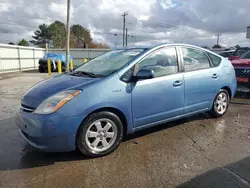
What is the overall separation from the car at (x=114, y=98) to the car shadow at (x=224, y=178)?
1220mm

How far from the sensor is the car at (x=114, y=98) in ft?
10.1

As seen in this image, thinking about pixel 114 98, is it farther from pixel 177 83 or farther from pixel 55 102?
pixel 177 83

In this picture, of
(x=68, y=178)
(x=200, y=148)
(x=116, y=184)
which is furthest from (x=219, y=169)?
(x=68, y=178)

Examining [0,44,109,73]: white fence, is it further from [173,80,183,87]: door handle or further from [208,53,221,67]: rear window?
[173,80,183,87]: door handle

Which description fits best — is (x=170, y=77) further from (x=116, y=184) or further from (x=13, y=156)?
(x=13, y=156)

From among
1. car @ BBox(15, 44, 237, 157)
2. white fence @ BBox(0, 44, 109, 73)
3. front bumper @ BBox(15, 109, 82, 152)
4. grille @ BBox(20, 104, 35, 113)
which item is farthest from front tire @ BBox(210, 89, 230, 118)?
white fence @ BBox(0, 44, 109, 73)

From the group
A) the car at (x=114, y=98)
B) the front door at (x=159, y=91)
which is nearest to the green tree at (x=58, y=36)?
the car at (x=114, y=98)

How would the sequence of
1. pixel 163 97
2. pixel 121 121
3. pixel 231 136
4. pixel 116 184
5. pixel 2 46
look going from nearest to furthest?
pixel 116 184, pixel 121 121, pixel 163 97, pixel 231 136, pixel 2 46

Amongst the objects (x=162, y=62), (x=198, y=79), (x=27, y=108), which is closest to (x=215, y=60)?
(x=198, y=79)

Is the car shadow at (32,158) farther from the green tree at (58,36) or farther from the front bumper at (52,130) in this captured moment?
the green tree at (58,36)

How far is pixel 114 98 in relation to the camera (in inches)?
131

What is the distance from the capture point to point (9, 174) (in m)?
2.93

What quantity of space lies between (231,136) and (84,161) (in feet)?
8.49

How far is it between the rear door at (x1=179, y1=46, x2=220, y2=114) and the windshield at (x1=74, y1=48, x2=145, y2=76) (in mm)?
993
